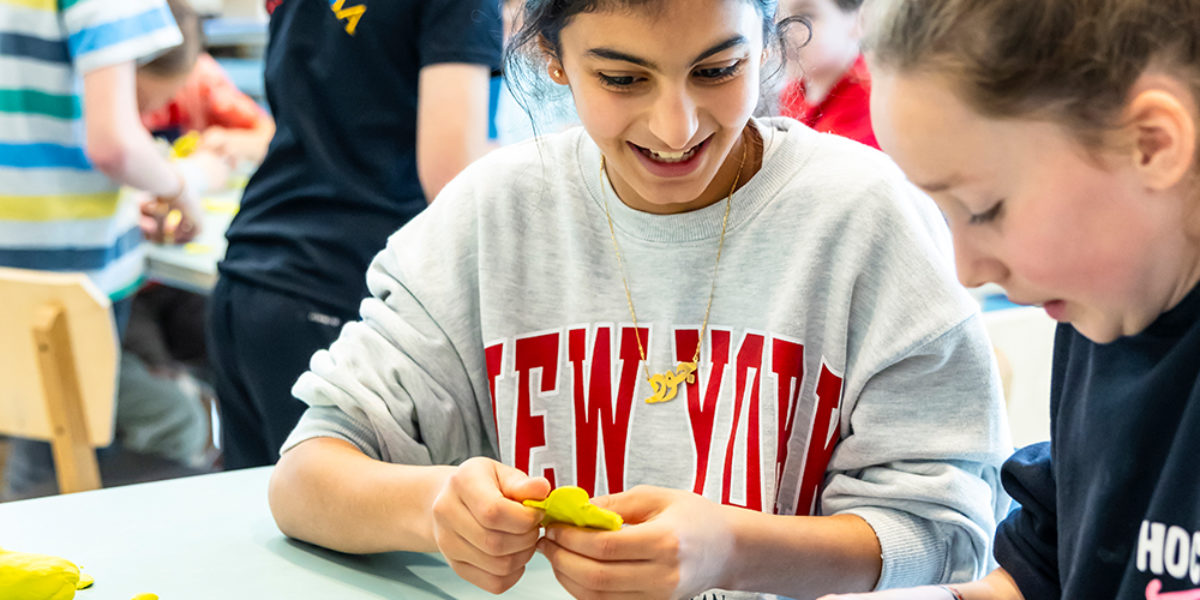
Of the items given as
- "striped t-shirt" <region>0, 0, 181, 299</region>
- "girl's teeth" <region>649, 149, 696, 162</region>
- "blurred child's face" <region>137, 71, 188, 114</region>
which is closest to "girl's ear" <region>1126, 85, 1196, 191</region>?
"girl's teeth" <region>649, 149, 696, 162</region>

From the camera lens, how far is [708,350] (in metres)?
1.07

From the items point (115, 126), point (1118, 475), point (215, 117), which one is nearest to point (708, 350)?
point (1118, 475)

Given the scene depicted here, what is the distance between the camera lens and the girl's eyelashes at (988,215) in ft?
2.18

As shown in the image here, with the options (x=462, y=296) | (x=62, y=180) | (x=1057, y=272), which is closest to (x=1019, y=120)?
(x=1057, y=272)

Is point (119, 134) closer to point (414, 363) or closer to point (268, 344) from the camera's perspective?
point (268, 344)

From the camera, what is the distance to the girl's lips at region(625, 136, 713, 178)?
3.37 ft

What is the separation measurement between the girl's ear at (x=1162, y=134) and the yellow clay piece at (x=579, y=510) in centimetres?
46

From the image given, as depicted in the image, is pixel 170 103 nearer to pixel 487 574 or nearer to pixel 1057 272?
pixel 487 574

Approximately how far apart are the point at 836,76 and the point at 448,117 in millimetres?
695

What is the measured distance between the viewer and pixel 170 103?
322 cm

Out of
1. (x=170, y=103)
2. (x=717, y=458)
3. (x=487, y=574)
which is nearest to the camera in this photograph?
(x=487, y=574)

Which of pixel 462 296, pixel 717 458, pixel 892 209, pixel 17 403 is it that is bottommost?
pixel 17 403

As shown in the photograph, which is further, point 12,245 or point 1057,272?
point 12,245

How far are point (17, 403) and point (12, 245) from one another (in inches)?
19.4
